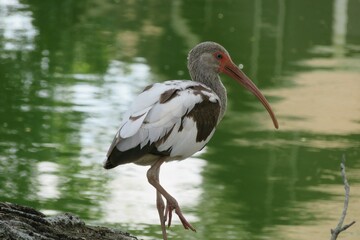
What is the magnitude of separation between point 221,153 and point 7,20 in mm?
7207

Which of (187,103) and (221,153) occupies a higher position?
(187,103)

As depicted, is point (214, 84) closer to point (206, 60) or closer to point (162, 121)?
point (206, 60)

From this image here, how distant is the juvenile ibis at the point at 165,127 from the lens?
19.3 ft

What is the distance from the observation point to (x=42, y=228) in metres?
5.14

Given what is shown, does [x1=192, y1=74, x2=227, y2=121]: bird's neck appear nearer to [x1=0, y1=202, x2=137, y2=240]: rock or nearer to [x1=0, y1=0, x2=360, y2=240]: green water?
[x1=0, y1=202, x2=137, y2=240]: rock

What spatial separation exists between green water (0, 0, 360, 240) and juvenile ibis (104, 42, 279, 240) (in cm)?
257

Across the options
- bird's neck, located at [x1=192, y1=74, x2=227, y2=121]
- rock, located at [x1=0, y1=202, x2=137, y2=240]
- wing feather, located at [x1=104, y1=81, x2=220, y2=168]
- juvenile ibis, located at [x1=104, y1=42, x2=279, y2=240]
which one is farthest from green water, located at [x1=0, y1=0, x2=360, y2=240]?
rock, located at [x1=0, y1=202, x2=137, y2=240]

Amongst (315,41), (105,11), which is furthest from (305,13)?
(105,11)

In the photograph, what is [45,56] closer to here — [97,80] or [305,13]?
[97,80]

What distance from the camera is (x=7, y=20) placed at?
17.5 m

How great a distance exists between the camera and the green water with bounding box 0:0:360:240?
9.66 m

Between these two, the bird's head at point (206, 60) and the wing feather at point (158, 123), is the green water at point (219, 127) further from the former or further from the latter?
the wing feather at point (158, 123)

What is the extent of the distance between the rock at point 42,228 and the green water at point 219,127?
320 cm

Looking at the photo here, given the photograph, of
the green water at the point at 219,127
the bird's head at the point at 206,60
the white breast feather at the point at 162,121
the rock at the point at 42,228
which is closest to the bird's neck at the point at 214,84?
the bird's head at the point at 206,60
